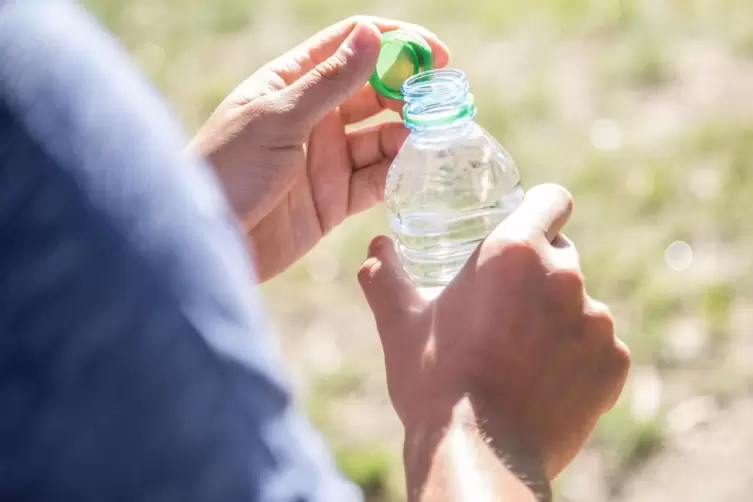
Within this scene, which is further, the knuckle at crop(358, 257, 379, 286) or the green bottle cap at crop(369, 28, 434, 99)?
the green bottle cap at crop(369, 28, 434, 99)

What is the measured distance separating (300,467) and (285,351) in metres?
2.42

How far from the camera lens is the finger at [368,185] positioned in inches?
71.7

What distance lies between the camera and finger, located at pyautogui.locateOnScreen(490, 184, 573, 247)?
3.91 feet

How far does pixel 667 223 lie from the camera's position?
10.4 feet

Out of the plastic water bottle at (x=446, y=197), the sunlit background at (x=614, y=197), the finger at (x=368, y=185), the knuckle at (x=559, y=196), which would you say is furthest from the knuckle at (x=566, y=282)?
the sunlit background at (x=614, y=197)

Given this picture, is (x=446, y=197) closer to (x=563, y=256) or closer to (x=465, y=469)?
(x=563, y=256)

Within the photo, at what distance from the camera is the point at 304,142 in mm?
1692

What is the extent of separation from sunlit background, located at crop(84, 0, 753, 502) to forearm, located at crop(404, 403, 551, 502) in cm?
147

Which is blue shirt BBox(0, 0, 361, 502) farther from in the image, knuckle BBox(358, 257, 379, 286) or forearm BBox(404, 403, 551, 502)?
knuckle BBox(358, 257, 379, 286)

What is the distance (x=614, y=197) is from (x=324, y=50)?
5.91ft

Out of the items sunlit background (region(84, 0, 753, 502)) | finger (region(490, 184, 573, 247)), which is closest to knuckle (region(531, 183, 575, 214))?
finger (region(490, 184, 573, 247))

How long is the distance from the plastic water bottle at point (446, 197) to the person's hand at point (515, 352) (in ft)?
1.23

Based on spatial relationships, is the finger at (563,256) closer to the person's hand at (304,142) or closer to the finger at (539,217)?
the finger at (539,217)

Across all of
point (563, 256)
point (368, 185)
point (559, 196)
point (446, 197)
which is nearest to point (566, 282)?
point (563, 256)
